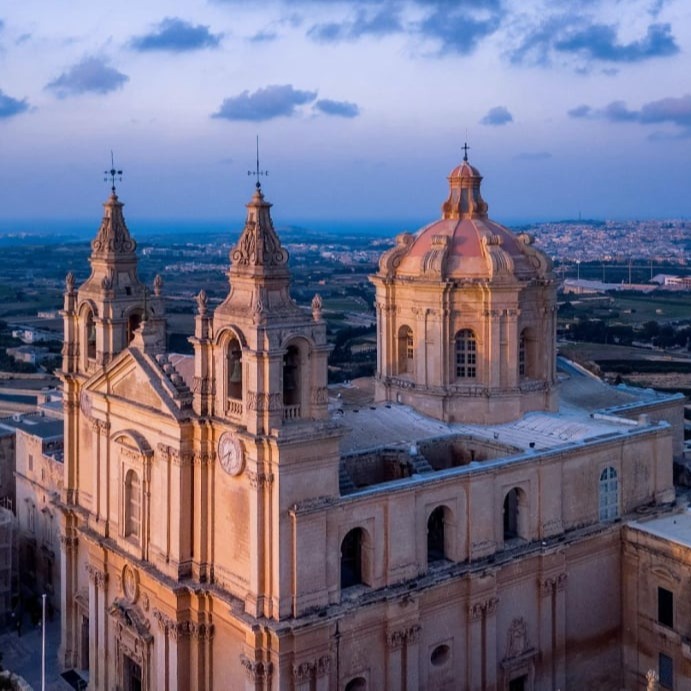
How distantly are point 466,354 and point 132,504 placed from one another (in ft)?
40.6

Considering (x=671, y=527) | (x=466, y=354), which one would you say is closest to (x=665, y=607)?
(x=671, y=527)

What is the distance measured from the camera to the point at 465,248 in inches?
1297

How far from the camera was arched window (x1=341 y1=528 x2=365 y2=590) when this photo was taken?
2616 cm

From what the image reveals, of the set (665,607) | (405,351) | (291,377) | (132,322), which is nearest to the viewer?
(291,377)

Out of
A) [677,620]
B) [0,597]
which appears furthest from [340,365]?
[677,620]

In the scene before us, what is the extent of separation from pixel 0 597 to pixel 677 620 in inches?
997

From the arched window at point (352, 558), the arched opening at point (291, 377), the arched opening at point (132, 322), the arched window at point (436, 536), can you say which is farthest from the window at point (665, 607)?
the arched opening at point (132, 322)

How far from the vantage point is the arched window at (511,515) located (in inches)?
1155

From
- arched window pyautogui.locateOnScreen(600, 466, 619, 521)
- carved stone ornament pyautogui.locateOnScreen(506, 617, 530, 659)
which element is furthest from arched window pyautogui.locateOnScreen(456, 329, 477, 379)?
carved stone ornament pyautogui.locateOnScreen(506, 617, 530, 659)

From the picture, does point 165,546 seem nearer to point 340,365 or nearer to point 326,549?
point 326,549

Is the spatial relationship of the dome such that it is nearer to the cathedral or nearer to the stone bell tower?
the cathedral

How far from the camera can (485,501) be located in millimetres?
27719

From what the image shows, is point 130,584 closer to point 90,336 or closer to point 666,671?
point 90,336

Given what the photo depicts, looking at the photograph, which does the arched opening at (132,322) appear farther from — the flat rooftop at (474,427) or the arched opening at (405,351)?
the arched opening at (405,351)
